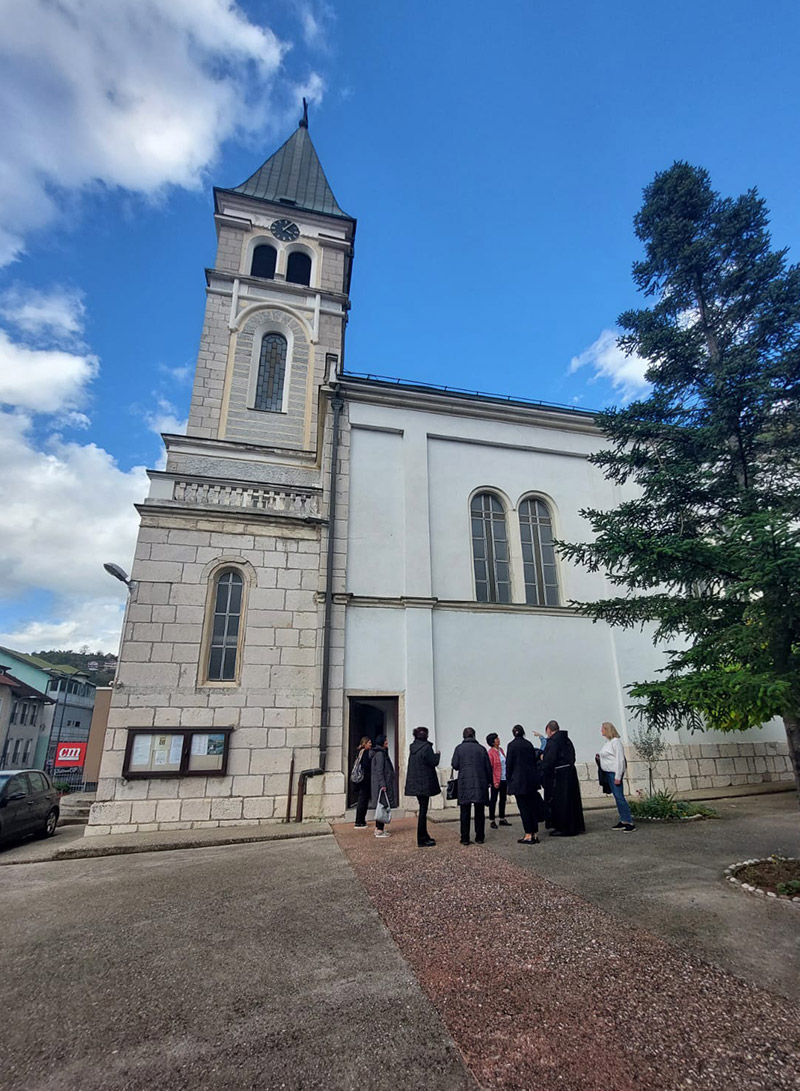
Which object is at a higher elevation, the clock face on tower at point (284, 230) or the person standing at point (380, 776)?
the clock face on tower at point (284, 230)

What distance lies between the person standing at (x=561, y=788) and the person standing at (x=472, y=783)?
1.05 meters

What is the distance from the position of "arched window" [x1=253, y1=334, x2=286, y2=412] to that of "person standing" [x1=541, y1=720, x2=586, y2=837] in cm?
1512

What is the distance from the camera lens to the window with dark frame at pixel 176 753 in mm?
9070

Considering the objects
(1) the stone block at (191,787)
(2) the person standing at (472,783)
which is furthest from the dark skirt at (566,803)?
(1) the stone block at (191,787)

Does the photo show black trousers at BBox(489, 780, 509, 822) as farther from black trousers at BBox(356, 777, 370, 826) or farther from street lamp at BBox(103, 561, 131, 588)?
street lamp at BBox(103, 561, 131, 588)

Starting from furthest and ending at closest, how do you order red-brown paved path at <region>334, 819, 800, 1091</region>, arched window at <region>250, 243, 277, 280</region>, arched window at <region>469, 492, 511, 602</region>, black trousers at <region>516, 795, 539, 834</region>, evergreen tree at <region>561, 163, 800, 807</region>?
arched window at <region>250, 243, 277, 280</region>, arched window at <region>469, 492, 511, 602</region>, black trousers at <region>516, 795, 539, 834</region>, evergreen tree at <region>561, 163, 800, 807</region>, red-brown paved path at <region>334, 819, 800, 1091</region>

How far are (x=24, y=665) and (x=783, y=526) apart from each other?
5432cm

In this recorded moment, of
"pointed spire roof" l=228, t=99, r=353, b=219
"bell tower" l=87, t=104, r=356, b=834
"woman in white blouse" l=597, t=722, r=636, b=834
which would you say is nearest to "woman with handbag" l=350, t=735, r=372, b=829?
"bell tower" l=87, t=104, r=356, b=834

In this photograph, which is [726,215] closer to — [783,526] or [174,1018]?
[783,526]

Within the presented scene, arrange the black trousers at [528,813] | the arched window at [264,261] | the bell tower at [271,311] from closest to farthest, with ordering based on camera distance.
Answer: the black trousers at [528,813] < the bell tower at [271,311] < the arched window at [264,261]

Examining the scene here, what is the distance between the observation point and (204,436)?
56.0ft

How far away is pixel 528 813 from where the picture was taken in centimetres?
696

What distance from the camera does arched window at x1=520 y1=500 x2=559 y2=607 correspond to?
1218 centimetres

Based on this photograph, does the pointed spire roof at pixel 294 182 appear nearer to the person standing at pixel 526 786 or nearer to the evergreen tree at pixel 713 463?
the evergreen tree at pixel 713 463
